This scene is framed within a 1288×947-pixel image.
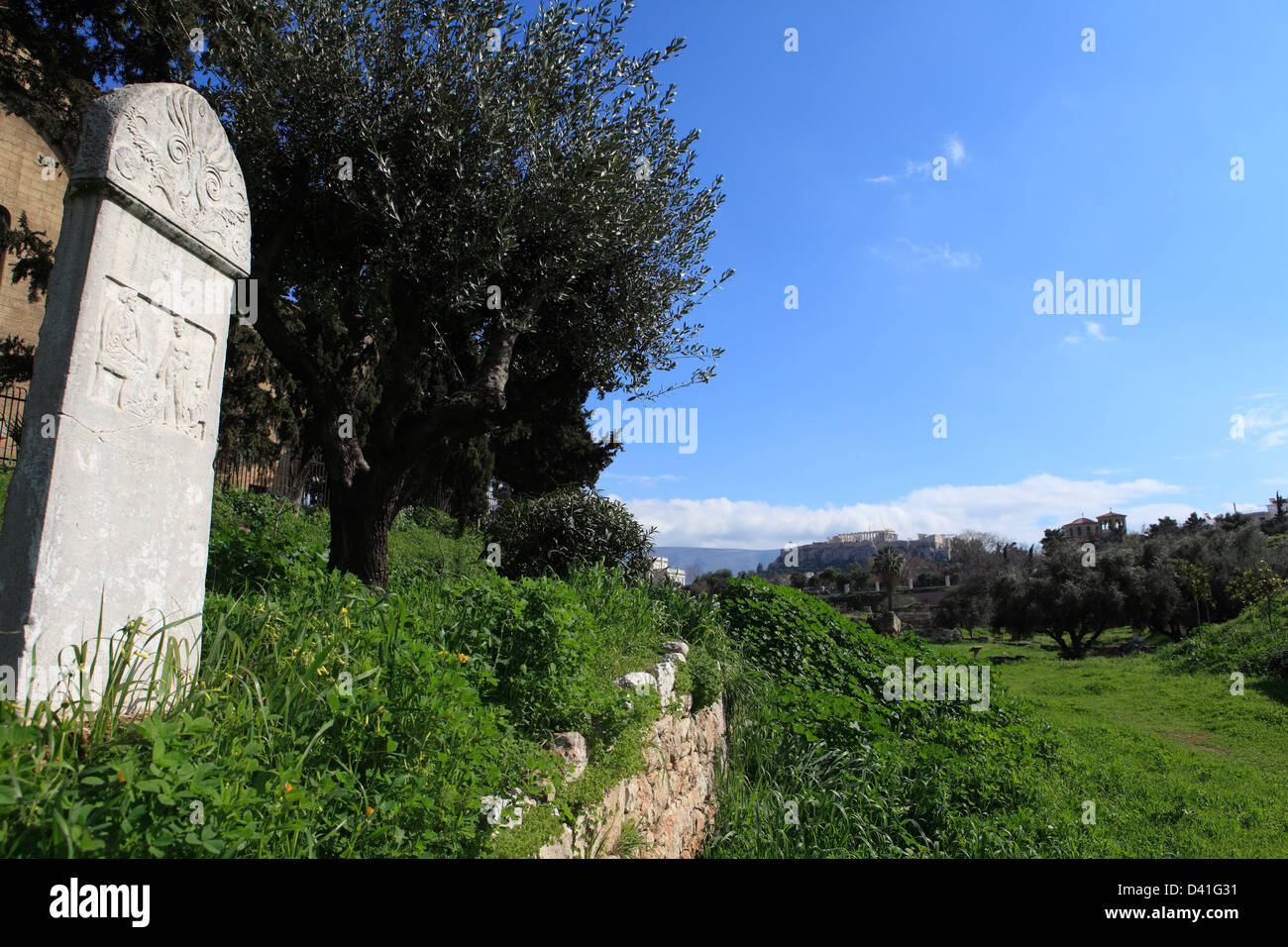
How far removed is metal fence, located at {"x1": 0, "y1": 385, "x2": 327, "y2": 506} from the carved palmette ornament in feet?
37.1

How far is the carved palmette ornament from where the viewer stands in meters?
2.93

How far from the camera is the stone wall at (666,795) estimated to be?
11.1ft

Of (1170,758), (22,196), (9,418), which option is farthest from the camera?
(22,196)

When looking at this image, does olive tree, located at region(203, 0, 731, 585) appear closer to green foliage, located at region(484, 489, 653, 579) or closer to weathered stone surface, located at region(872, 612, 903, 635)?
green foliage, located at region(484, 489, 653, 579)

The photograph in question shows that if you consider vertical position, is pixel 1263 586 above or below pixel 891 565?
below

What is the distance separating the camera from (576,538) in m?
10.5

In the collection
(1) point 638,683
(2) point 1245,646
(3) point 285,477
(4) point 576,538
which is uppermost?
(3) point 285,477

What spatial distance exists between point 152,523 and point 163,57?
9.37m

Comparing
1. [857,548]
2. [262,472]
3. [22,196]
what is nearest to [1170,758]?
[262,472]

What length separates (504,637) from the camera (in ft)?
13.7

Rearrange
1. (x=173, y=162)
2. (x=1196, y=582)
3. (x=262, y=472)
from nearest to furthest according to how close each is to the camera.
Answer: (x=173, y=162) < (x=262, y=472) < (x=1196, y=582)

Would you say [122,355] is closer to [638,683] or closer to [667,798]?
[638,683]

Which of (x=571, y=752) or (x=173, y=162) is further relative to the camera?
(x=571, y=752)

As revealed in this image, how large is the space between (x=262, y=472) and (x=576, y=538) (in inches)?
396
